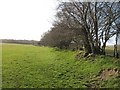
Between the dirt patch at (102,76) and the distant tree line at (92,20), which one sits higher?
the distant tree line at (92,20)

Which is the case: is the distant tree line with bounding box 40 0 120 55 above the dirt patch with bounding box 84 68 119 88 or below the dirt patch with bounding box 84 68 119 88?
above

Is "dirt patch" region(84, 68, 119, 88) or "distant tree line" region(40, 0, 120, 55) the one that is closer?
"dirt patch" region(84, 68, 119, 88)

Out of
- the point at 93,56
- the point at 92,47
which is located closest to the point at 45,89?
the point at 93,56

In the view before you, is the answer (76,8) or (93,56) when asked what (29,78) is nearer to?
(93,56)

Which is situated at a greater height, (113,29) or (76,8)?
(76,8)

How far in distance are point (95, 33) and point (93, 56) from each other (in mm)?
3344

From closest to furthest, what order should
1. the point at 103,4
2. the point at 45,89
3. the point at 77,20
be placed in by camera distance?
the point at 45,89
the point at 103,4
the point at 77,20

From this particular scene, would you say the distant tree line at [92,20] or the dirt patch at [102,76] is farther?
the distant tree line at [92,20]

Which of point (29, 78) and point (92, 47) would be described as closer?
Result: point (29, 78)

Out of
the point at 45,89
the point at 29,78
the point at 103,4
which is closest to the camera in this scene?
the point at 45,89

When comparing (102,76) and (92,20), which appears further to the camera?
(92,20)

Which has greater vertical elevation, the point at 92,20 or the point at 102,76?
the point at 92,20

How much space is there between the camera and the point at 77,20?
26.5m

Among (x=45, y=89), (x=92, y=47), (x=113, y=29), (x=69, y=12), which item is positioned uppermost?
(x=69, y=12)
